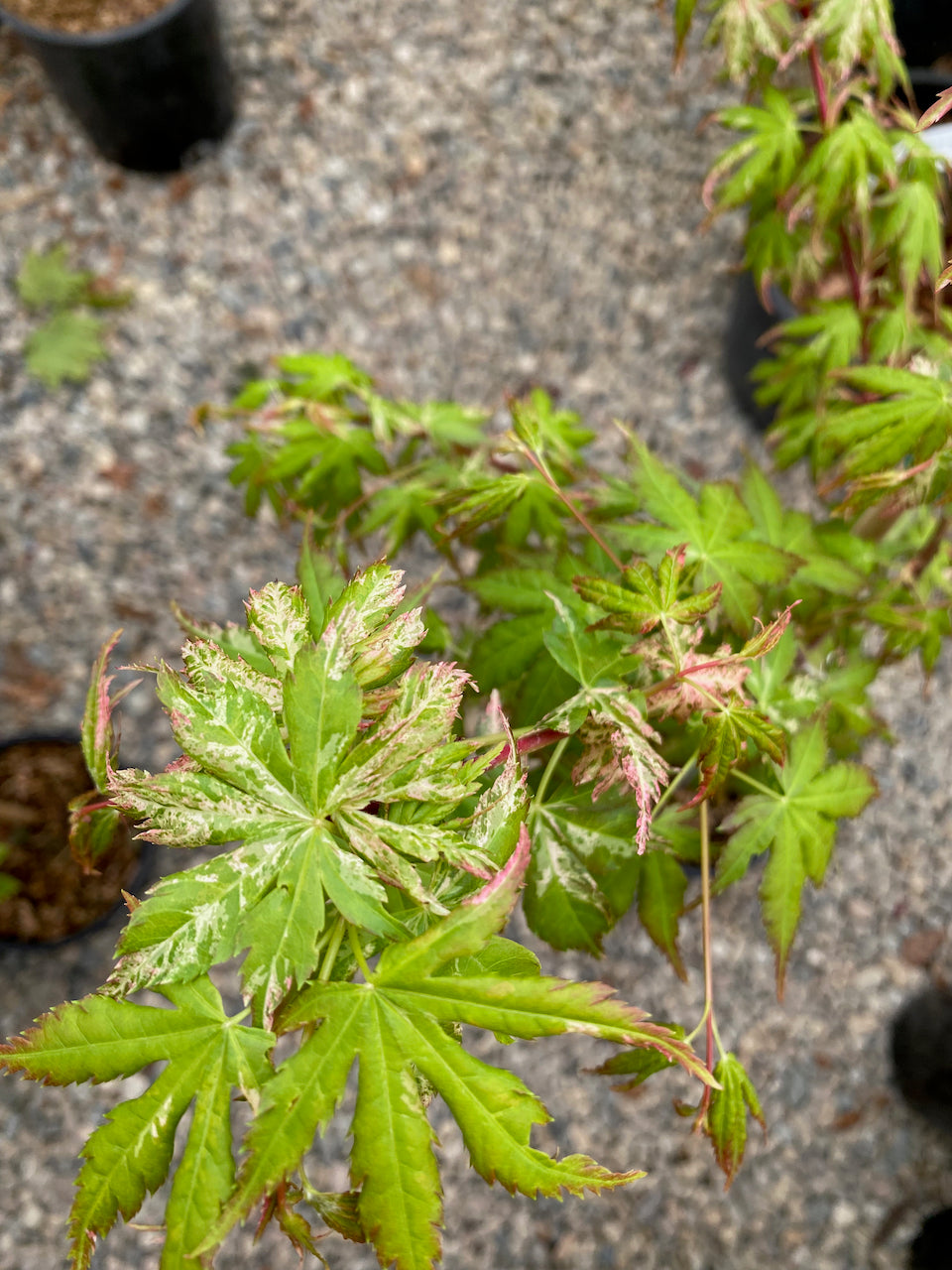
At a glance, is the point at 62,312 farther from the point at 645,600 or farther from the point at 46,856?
the point at 645,600

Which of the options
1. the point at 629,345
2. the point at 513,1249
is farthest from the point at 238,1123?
the point at 629,345

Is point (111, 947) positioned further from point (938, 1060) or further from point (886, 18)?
point (886, 18)

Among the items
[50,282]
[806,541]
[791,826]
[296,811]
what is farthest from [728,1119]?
[50,282]

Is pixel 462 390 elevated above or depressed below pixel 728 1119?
below

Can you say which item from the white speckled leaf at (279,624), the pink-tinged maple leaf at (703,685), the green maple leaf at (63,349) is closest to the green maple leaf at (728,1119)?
the pink-tinged maple leaf at (703,685)

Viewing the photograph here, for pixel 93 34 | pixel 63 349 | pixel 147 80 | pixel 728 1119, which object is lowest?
pixel 728 1119
